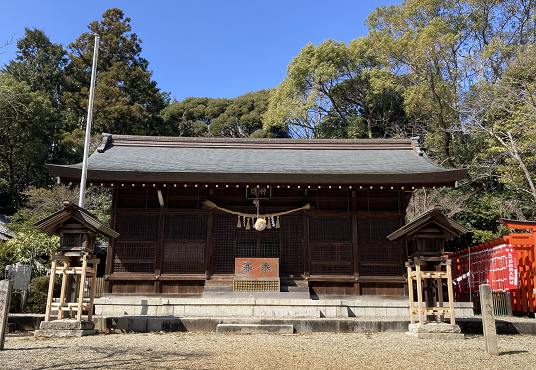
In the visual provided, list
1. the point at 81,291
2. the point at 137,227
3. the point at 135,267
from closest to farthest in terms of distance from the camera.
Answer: the point at 81,291 → the point at 135,267 → the point at 137,227

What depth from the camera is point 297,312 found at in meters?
10.8

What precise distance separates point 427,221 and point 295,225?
16.5 ft

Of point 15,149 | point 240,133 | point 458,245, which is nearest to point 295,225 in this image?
point 458,245

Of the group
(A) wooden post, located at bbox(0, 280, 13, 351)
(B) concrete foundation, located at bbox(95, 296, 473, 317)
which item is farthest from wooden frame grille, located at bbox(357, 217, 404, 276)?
(A) wooden post, located at bbox(0, 280, 13, 351)

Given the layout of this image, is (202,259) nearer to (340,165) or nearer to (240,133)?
(340,165)

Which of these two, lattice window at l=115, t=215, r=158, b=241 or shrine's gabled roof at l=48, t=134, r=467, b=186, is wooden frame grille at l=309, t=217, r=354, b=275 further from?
lattice window at l=115, t=215, r=158, b=241

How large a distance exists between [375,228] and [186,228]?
6032 mm

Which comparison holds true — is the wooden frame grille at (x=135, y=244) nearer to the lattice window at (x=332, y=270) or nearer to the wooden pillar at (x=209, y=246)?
the wooden pillar at (x=209, y=246)

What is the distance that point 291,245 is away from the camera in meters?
12.8

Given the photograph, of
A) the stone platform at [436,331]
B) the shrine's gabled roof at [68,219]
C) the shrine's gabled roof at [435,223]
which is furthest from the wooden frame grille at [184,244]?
the stone platform at [436,331]

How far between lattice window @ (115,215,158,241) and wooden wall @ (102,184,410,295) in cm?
3

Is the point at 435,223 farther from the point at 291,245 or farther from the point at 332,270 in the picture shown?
the point at 291,245

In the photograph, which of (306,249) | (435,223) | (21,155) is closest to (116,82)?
(21,155)

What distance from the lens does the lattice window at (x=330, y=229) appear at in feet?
42.0
